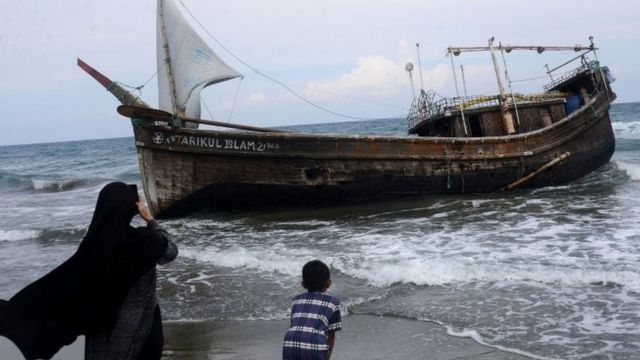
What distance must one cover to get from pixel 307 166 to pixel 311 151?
327mm

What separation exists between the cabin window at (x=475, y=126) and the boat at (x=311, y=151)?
2cm

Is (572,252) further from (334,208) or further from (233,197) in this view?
(233,197)

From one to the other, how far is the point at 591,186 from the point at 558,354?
10544mm

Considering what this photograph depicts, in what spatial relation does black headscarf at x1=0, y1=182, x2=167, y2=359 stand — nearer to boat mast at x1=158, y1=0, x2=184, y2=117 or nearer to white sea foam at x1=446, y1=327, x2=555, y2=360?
white sea foam at x1=446, y1=327, x2=555, y2=360

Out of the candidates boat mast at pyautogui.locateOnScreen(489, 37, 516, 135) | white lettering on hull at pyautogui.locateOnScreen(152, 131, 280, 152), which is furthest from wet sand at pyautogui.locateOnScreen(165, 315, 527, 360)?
boat mast at pyautogui.locateOnScreen(489, 37, 516, 135)

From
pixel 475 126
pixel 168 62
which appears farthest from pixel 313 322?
pixel 475 126

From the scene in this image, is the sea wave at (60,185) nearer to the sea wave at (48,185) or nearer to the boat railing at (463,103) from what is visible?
the sea wave at (48,185)

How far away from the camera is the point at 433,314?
5.25 metres

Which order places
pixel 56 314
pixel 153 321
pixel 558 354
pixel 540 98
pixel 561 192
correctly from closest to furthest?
pixel 56 314 → pixel 153 321 → pixel 558 354 → pixel 561 192 → pixel 540 98

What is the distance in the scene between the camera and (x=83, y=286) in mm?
2346

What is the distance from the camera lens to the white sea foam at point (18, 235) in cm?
1177

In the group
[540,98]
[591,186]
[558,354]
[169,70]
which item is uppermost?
[169,70]

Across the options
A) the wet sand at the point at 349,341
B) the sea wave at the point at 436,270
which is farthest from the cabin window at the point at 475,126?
the wet sand at the point at 349,341

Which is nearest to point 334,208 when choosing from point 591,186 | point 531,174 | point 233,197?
point 233,197
